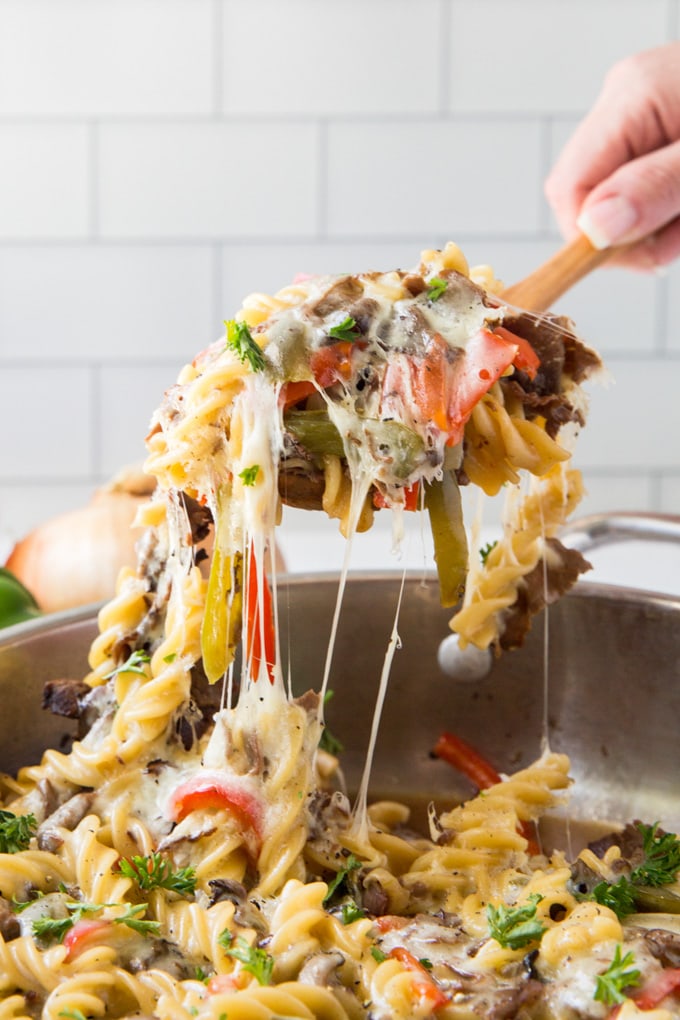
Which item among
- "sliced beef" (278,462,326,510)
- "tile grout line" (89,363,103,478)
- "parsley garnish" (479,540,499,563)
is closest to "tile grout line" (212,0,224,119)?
"tile grout line" (89,363,103,478)

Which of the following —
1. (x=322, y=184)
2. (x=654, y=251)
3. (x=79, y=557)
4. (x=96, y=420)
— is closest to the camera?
(x=654, y=251)

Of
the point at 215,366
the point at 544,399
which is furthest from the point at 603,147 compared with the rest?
the point at 215,366

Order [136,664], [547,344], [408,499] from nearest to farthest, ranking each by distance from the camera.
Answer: [408,499] < [547,344] < [136,664]

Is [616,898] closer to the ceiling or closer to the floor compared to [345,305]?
closer to the floor

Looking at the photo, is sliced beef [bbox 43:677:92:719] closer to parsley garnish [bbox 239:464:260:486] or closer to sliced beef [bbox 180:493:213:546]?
sliced beef [bbox 180:493:213:546]

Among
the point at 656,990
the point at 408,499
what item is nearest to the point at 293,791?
the point at 408,499

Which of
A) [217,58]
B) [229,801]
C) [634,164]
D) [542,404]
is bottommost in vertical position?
[229,801]

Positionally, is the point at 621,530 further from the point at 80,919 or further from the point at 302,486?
the point at 80,919
